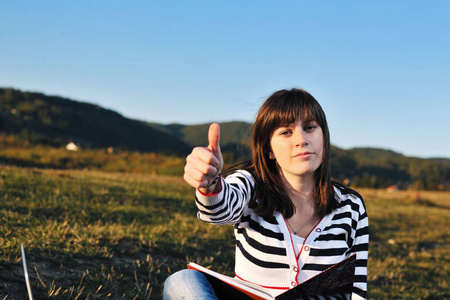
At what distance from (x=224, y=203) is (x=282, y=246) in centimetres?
49

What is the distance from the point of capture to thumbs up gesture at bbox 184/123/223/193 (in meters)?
1.41

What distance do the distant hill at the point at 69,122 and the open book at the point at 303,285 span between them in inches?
1651

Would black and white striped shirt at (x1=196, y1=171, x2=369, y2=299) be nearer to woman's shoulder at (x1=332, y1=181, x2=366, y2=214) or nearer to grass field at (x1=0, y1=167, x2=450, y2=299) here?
woman's shoulder at (x1=332, y1=181, x2=366, y2=214)

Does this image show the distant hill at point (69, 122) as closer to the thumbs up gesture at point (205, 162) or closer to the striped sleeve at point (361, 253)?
the striped sleeve at point (361, 253)

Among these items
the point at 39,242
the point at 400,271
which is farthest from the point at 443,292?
the point at 39,242

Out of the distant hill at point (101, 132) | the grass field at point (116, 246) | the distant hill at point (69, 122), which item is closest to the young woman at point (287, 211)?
the grass field at point (116, 246)

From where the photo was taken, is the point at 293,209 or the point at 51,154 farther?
the point at 51,154

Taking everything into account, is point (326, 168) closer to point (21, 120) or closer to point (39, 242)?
point (39, 242)

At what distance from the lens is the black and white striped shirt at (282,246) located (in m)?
→ 1.94

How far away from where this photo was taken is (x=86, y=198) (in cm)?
537

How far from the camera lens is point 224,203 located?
5.50ft

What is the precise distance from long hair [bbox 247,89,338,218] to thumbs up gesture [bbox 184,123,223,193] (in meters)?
0.61

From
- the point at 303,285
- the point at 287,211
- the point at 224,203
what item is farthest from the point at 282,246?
the point at 224,203

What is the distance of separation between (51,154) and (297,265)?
2437 centimetres
